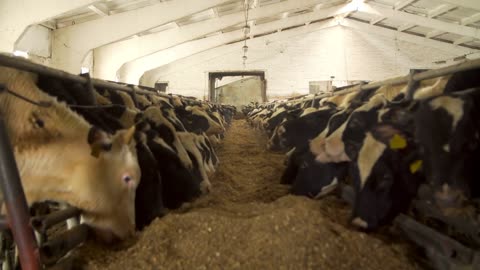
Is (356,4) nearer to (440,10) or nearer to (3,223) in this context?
(440,10)

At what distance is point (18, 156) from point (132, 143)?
77 cm

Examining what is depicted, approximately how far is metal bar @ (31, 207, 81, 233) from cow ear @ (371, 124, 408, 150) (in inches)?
88.6

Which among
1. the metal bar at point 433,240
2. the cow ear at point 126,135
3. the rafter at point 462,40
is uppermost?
the rafter at point 462,40

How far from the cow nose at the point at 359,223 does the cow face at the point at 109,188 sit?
1624 millimetres

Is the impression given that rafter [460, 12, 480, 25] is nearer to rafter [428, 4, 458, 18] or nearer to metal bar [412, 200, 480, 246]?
rafter [428, 4, 458, 18]

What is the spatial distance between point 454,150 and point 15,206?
260cm

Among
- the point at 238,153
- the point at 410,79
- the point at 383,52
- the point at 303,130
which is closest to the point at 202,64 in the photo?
the point at 383,52

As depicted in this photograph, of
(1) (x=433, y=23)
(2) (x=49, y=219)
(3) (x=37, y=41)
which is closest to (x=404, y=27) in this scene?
(1) (x=433, y=23)

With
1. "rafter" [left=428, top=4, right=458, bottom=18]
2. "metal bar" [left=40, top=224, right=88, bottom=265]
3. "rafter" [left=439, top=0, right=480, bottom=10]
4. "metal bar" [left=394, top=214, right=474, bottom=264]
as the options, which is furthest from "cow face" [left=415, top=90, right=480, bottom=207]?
"rafter" [left=428, top=4, right=458, bottom=18]

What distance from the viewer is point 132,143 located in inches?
112

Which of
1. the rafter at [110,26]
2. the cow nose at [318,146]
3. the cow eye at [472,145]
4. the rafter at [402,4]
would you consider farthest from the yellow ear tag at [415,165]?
the rafter at [402,4]

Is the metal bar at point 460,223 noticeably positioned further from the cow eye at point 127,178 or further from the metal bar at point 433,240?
the cow eye at point 127,178

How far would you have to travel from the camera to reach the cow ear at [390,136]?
2654mm

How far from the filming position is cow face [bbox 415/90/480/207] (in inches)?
95.4
